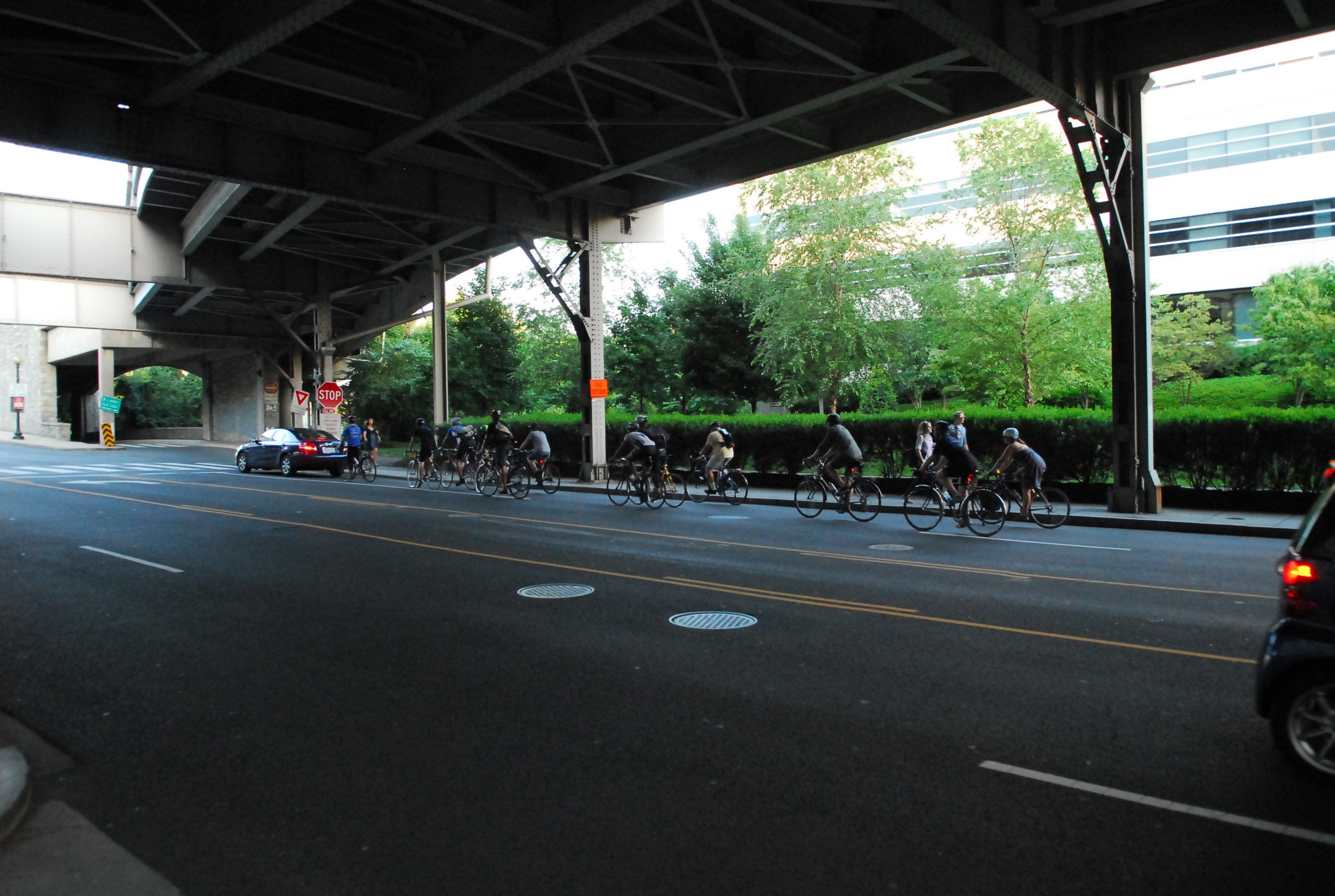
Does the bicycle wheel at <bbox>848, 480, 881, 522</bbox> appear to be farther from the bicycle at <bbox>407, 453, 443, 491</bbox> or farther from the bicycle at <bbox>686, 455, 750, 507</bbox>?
the bicycle at <bbox>407, 453, 443, 491</bbox>

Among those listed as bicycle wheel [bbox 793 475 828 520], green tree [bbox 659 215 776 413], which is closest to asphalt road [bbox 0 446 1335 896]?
bicycle wheel [bbox 793 475 828 520]

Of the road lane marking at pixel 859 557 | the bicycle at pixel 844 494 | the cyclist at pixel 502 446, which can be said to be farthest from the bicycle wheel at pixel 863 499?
the cyclist at pixel 502 446

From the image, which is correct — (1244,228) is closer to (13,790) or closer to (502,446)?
(502,446)

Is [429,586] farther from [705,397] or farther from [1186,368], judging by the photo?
[1186,368]

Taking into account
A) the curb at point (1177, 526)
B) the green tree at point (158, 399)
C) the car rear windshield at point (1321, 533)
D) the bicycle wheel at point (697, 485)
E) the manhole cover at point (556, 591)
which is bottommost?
the manhole cover at point (556, 591)

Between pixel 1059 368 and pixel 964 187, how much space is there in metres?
7.79

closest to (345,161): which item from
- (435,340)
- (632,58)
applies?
(632,58)

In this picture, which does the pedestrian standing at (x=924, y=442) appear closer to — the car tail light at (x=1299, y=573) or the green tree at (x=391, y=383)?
the car tail light at (x=1299, y=573)

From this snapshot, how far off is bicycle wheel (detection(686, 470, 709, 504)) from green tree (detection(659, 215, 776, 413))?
15218 mm

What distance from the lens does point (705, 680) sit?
19.9ft

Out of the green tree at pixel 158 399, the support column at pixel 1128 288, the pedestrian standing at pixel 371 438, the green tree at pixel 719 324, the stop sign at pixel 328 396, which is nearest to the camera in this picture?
the support column at pixel 1128 288

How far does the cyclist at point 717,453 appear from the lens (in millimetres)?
19406

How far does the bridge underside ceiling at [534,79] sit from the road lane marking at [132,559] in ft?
22.9

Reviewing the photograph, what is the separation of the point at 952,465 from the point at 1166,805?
34.7 ft
